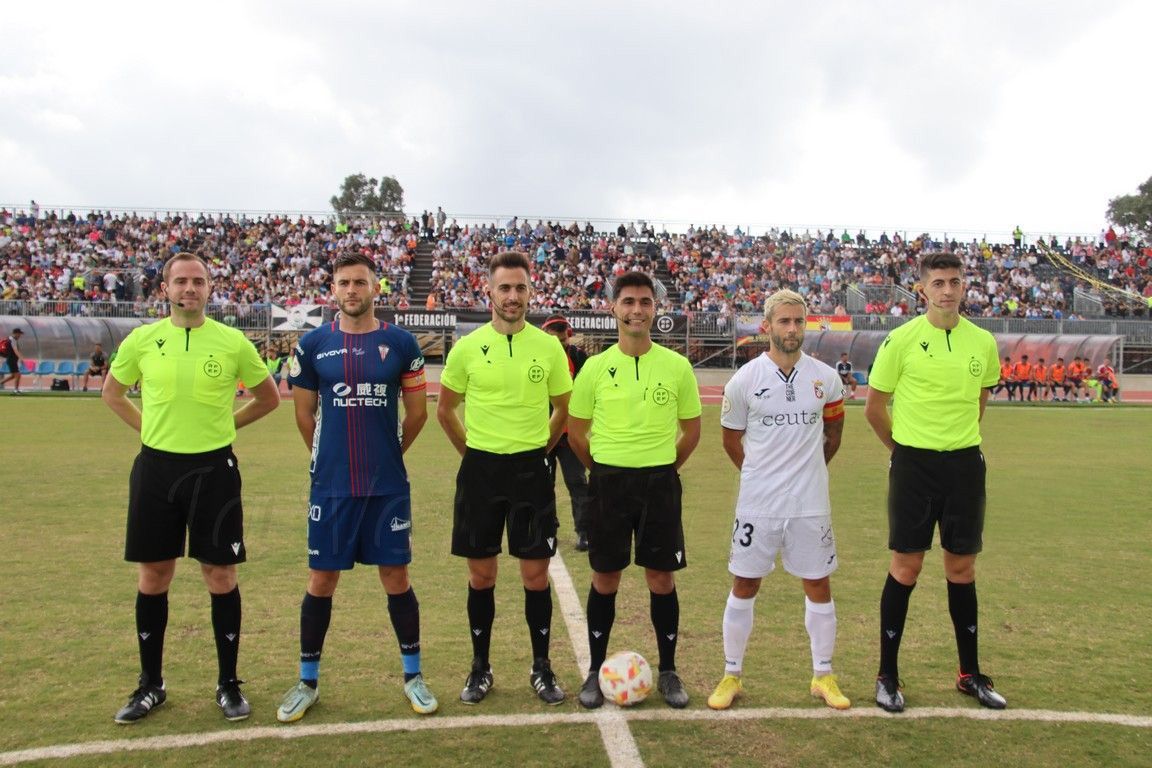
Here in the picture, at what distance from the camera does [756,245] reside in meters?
45.2

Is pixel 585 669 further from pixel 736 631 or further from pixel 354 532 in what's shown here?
pixel 354 532

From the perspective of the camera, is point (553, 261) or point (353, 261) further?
point (553, 261)

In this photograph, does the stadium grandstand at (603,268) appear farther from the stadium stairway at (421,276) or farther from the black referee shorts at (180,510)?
the black referee shorts at (180,510)

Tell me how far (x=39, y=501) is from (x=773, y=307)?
8614 millimetres

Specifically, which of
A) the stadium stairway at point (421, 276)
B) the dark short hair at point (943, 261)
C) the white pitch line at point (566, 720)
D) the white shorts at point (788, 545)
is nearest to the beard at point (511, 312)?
the white shorts at point (788, 545)

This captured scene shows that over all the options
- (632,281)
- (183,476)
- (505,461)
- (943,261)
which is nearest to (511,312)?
(632,281)

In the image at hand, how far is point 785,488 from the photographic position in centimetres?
466

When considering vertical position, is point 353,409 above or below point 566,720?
above

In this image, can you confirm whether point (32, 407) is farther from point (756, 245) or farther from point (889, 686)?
point (756, 245)

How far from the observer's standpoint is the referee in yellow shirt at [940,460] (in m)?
4.67

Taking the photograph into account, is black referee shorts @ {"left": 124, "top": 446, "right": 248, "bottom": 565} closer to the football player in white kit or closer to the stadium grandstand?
the football player in white kit

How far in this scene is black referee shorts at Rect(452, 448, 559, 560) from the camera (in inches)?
185

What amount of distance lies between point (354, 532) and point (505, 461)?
2.86 feet

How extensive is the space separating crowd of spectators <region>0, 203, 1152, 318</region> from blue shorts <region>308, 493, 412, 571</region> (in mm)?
29836
